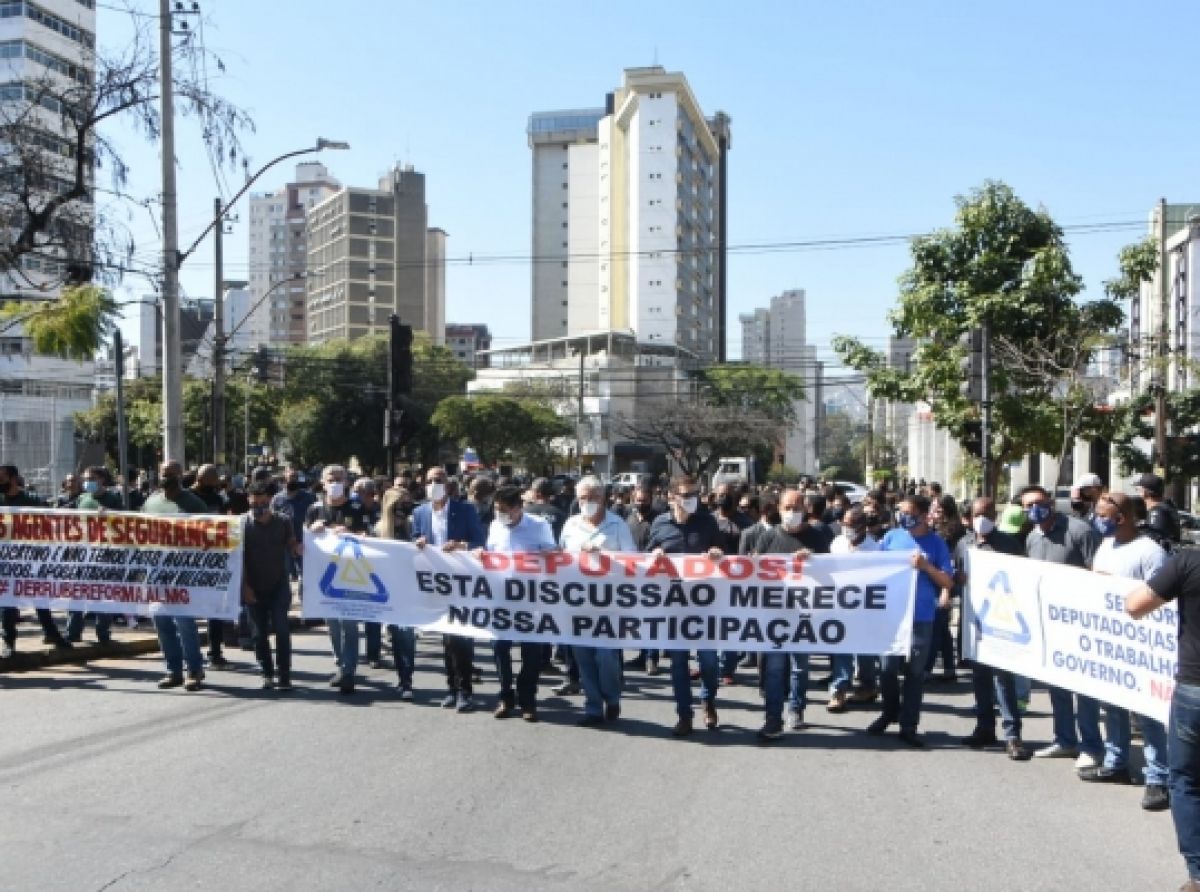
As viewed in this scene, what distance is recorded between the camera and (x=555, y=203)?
475 feet

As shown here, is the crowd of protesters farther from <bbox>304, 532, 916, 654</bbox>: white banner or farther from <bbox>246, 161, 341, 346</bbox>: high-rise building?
<bbox>246, 161, 341, 346</bbox>: high-rise building

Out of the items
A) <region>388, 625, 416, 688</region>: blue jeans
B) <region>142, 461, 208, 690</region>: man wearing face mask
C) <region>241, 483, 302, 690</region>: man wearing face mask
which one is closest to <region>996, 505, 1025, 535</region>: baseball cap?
<region>388, 625, 416, 688</region>: blue jeans

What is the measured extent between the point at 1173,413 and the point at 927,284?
48.4 ft

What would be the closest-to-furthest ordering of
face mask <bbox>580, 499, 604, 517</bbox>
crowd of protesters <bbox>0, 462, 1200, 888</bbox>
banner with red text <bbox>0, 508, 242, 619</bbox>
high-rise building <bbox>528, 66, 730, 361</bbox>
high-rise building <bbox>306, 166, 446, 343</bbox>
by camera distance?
1. crowd of protesters <bbox>0, 462, 1200, 888</bbox>
2. face mask <bbox>580, 499, 604, 517</bbox>
3. banner with red text <bbox>0, 508, 242, 619</bbox>
4. high-rise building <bbox>528, 66, 730, 361</bbox>
5. high-rise building <bbox>306, 166, 446, 343</bbox>

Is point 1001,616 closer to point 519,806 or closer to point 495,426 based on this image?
point 519,806

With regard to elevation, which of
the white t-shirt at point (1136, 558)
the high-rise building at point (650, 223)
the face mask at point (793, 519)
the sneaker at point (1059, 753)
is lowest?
the sneaker at point (1059, 753)

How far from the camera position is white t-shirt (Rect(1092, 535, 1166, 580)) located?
23.7 ft

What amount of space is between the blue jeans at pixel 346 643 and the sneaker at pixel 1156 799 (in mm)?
6318

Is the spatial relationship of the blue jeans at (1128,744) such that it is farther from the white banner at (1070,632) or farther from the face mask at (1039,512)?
the face mask at (1039,512)

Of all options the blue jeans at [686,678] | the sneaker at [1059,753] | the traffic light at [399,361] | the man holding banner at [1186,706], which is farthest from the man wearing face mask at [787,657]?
the traffic light at [399,361]

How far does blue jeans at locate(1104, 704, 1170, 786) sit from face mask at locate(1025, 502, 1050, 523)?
1466mm

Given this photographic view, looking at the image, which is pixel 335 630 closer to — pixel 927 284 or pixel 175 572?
pixel 175 572

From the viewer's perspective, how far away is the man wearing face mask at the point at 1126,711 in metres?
7.06

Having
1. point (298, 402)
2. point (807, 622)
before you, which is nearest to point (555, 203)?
point (298, 402)
